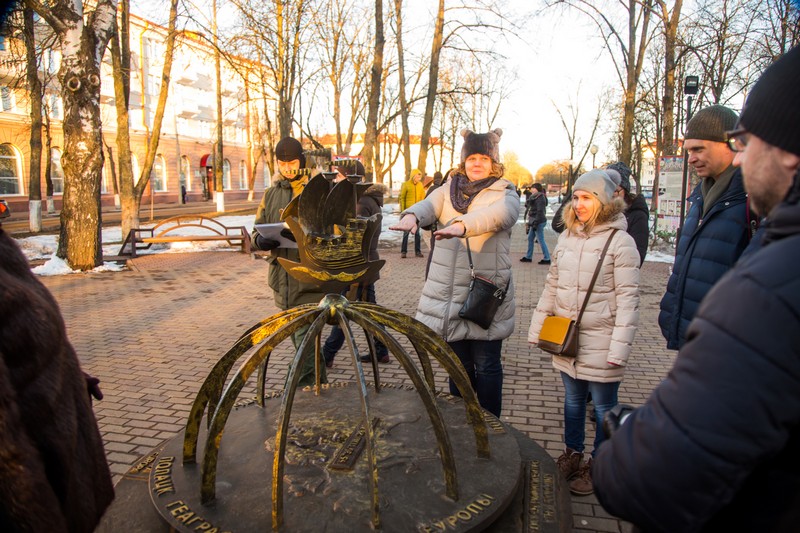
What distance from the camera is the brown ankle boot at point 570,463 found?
3.09 meters

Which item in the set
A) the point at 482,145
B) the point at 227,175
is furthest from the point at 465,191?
the point at 227,175

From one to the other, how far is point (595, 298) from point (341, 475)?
167 centimetres

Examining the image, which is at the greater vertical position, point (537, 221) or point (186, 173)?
point (186, 173)

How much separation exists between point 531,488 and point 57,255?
1069 cm

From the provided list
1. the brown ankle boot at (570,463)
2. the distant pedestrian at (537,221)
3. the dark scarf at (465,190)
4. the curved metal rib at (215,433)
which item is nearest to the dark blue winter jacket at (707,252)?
the brown ankle boot at (570,463)

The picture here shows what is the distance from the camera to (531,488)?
239cm

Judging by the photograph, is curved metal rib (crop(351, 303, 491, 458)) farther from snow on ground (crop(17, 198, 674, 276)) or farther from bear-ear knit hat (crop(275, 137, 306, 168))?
snow on ground (crop(17, 198, 674, 276))

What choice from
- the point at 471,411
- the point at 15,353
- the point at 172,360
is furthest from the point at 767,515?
the point at 172,360

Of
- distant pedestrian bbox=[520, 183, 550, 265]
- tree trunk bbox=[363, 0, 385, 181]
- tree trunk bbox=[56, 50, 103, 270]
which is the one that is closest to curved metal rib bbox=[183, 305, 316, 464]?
tree trunk bbox=[56, 50, 103, 270]

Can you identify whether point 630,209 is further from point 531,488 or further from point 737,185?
point 531,488

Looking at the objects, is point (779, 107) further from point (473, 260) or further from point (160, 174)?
point (160, 174)

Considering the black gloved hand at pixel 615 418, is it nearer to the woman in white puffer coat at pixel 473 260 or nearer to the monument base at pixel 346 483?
the monument base at pixel 346 483

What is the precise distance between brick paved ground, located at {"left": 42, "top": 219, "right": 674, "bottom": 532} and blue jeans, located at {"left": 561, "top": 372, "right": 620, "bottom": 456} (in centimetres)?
33

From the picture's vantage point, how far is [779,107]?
44.0 inches
